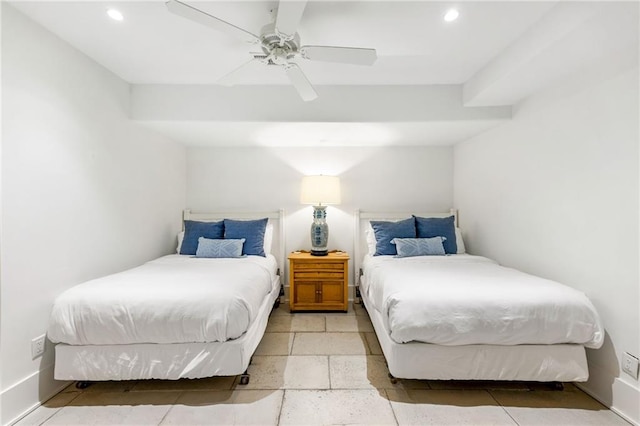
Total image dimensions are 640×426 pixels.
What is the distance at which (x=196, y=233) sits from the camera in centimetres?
329

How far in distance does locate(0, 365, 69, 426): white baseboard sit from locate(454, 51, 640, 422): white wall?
3.46 meters

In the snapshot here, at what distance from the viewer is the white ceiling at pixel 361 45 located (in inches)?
66.9

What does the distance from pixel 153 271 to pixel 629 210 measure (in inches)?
128

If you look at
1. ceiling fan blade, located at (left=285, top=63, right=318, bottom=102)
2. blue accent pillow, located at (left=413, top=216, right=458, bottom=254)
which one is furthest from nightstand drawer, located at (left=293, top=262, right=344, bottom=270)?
ceiling fan blade, located at (left=285, top=63, right=318, bottom=102)

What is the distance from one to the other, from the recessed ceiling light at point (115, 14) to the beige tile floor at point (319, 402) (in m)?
2.36

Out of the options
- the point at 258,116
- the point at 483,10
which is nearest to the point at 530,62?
the point at 483,10

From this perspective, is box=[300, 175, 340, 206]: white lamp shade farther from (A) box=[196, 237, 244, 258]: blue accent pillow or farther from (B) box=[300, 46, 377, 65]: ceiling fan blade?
(B) box=[300, 46, 377, 65]: ceiling fan blade

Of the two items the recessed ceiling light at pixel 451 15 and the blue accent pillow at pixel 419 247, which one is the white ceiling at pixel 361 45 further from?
the blue accent pillow at pixel 419 247

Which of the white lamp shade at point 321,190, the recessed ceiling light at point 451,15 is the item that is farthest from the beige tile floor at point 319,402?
the recessed ceiling light at point 451,15

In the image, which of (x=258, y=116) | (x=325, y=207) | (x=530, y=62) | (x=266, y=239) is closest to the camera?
(x=530, y=62)

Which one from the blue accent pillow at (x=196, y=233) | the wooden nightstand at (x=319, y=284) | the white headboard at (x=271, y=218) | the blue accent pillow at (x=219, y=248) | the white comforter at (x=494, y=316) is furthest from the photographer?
the white headboard at (x=271, y=218)

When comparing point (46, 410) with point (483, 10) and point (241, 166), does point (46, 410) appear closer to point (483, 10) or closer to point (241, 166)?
point (241, 166)

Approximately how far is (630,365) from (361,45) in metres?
2.58

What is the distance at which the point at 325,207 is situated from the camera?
374 centimetres
